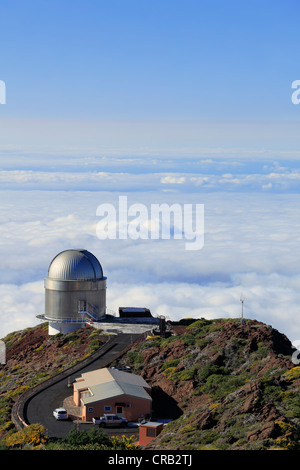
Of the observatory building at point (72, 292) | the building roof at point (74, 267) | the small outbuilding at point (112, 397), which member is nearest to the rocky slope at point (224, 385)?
the small outbuilding at point (112, 397)

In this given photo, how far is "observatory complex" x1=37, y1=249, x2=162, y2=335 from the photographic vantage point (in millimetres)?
58750

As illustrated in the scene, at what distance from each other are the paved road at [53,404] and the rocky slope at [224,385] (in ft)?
7.19

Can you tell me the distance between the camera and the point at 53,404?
36.5m

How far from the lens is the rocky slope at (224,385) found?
85.7 ft

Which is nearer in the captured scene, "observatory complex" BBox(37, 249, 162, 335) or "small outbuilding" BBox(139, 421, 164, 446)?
"small outbuilding" BBox(139, 421, 164, 446)

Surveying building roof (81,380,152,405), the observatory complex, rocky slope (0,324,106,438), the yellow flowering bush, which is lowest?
rocky slope (0,324,106,438)

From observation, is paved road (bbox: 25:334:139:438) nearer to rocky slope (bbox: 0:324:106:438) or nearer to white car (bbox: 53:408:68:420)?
white car (bbox: 53:408:68:420)

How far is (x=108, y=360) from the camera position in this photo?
148ft

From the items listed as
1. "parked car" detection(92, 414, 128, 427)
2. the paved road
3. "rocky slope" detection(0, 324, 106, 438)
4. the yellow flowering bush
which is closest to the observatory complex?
"rocky slope" detection(0, 324, 106, 438)

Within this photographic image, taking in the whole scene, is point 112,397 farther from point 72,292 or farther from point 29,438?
point 72,292

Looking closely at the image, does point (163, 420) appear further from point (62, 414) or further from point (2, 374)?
point (2, 374)

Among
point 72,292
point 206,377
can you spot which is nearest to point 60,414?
point 206,377
